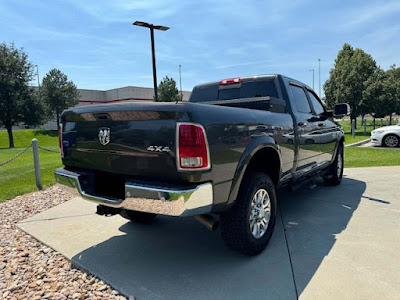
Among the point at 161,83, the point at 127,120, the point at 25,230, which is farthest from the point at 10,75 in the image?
the point at 127,120

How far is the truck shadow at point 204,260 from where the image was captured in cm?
247

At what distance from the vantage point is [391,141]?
1297 centimetres

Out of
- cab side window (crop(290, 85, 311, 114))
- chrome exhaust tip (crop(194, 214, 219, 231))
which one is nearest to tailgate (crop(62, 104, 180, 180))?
chrome exhaust tip (crop(194, 214, 219, 231))

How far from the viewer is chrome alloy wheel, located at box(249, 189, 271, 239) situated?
296 centimetres

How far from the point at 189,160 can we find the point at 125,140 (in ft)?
2.09

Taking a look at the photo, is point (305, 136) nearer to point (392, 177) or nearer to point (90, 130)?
point (90, 130)

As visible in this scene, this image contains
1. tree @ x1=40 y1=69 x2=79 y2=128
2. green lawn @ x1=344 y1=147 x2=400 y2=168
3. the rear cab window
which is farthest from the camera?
tree @ x1=40 y1=69 x2=79 y2=128

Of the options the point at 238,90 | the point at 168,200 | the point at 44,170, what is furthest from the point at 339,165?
the point at 44,170

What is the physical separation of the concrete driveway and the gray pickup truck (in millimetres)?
336

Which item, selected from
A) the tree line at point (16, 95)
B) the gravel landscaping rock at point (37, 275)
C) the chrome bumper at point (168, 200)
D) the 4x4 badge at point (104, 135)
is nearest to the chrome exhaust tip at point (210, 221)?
the chrome bumper at point (168, 200)

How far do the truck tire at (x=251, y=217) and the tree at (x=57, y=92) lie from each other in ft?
124

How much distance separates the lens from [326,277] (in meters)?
2.60

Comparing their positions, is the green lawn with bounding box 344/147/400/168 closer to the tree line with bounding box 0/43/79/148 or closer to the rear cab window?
the rear cab window

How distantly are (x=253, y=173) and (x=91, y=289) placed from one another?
1.76 m
